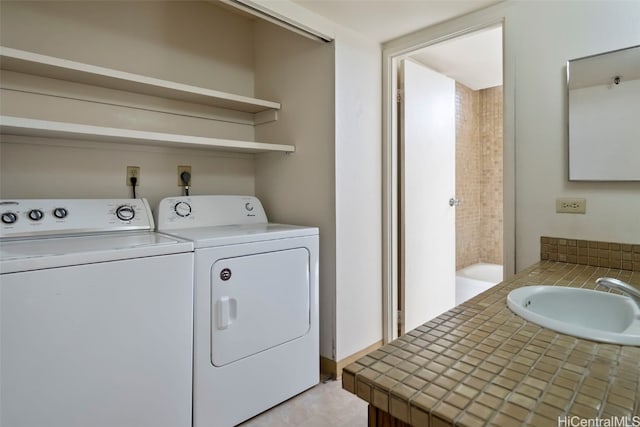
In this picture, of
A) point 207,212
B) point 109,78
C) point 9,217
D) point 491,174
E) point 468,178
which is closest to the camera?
point 9,217

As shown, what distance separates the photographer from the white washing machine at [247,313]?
1.58 meters

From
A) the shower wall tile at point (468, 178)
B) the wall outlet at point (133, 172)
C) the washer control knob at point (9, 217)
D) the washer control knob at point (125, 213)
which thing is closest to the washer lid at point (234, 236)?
the washer control knob at point (125, 213)

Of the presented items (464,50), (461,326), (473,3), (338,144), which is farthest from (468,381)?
(464,50)

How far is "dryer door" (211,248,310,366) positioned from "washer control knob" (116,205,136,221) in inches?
24.8

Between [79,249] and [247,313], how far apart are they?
76 cm

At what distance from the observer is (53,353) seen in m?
1.20

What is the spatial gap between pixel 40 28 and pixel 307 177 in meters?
1.56

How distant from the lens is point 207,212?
2158 millimetres

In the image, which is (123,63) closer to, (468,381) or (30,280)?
(30,280)

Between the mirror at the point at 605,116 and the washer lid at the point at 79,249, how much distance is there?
1839 mm

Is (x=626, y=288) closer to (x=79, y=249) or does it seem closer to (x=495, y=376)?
(x=495, y=376)

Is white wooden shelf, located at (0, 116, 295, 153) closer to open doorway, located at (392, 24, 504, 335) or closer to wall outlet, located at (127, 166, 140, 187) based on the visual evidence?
wall outlet, located at (127, 166, 140, 187)

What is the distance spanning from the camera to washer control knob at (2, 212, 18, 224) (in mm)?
1504

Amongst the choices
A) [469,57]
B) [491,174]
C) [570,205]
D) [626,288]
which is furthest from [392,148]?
[491,174]
